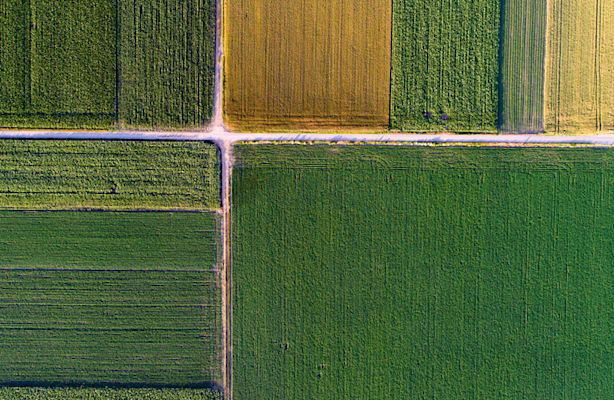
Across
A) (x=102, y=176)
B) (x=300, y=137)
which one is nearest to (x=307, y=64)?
(x=300, y=137)

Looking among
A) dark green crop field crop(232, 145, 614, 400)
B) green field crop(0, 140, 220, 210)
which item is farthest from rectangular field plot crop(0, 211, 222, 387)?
dark green crop field crop(232, 145, 614, 400)

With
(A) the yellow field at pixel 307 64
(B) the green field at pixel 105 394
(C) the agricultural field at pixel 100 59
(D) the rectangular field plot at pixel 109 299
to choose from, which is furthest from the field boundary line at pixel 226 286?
(C) the agricultural field at pixel 100 59

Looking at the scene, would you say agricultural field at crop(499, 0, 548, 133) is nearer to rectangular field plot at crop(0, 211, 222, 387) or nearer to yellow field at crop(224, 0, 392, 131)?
yellow field at crop(224, 0, 392, 131)

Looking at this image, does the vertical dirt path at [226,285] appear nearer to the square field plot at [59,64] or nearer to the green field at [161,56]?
the green field at [161,56]

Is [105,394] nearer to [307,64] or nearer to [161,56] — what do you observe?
[161,56]

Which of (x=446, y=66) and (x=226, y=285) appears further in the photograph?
(x=446, y=66)

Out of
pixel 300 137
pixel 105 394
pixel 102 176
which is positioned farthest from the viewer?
pixel 300 137

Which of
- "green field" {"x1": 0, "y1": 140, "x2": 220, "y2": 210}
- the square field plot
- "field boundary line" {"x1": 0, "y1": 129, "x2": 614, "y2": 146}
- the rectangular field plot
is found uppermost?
the square field plot
